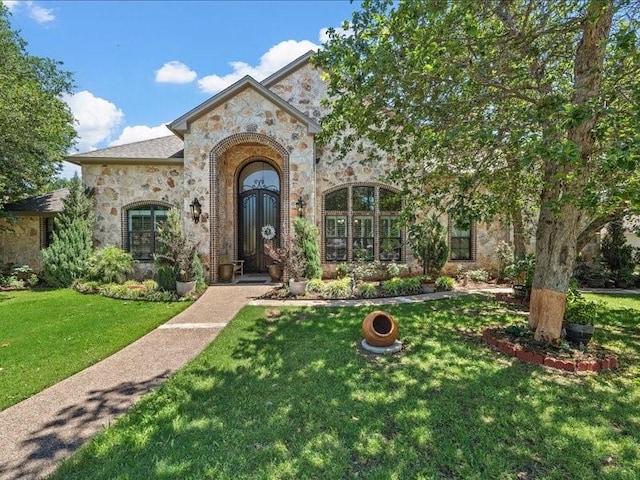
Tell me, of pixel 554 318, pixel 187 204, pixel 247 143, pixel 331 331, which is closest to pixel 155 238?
pixel 187 204

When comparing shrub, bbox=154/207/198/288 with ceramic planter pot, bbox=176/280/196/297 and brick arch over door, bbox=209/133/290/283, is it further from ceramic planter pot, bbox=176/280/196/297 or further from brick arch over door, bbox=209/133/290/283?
brick arch over door, bbox=209/133/290/283

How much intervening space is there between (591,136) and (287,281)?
23.0ft

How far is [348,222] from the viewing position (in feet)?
37.9

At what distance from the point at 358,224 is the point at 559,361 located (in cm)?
786

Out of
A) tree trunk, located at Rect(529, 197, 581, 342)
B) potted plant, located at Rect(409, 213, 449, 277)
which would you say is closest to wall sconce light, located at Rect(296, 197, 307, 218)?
potted plant, located at Rect(409, 213, 449, 277)

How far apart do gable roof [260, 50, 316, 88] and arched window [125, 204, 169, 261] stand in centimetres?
609

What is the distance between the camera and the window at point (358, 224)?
11.5m

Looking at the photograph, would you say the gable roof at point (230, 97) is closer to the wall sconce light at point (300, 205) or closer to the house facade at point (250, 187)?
the house facade at point (250, 187)

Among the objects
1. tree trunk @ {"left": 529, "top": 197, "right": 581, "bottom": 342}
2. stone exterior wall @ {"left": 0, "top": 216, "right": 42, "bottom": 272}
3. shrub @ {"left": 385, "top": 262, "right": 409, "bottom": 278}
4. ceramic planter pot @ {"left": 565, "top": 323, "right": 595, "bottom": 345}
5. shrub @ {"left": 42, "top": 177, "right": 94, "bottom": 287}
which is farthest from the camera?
stone exterior wall @ {"left": 0, "top": 216, "right": 42, "bottom": 272}

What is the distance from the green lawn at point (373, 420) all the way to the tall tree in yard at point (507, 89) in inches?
64.6

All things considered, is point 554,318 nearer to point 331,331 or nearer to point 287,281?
point 331,331

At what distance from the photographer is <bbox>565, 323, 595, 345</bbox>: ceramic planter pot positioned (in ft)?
15.7

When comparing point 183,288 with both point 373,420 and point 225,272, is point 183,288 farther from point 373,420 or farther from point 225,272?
point 373,420

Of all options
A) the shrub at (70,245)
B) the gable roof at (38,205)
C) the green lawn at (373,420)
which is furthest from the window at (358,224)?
the gable roof at (38,205)
